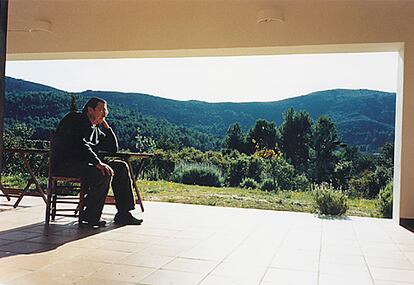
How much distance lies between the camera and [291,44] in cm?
502

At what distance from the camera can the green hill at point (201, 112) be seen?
786 centimetres

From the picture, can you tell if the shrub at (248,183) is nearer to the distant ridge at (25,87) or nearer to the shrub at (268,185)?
the shrub at (268,185)

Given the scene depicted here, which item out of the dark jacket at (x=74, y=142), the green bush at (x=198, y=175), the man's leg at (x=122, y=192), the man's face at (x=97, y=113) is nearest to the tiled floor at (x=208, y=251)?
the man's leg at (x=122, y=192)

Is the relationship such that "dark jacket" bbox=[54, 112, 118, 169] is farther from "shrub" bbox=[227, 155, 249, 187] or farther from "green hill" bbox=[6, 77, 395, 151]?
"green hill" bbox=[6, 77, 395, 151]

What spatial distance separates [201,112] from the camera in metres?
8.99

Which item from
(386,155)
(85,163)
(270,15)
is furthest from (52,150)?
(386,155)

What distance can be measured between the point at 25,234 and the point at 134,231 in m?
0.90

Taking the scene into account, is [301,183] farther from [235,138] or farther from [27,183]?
[27,183]

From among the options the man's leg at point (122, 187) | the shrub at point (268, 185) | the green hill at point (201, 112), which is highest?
the green hill at point (201, 112)

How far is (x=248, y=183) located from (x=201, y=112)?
2.00 meters

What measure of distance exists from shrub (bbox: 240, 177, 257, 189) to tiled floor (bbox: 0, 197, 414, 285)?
2.68m

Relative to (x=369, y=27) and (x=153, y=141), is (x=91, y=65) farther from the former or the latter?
(x=369, y=27)

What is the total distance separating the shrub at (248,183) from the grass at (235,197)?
8 centimetres

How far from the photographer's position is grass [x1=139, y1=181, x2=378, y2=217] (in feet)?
21.8
